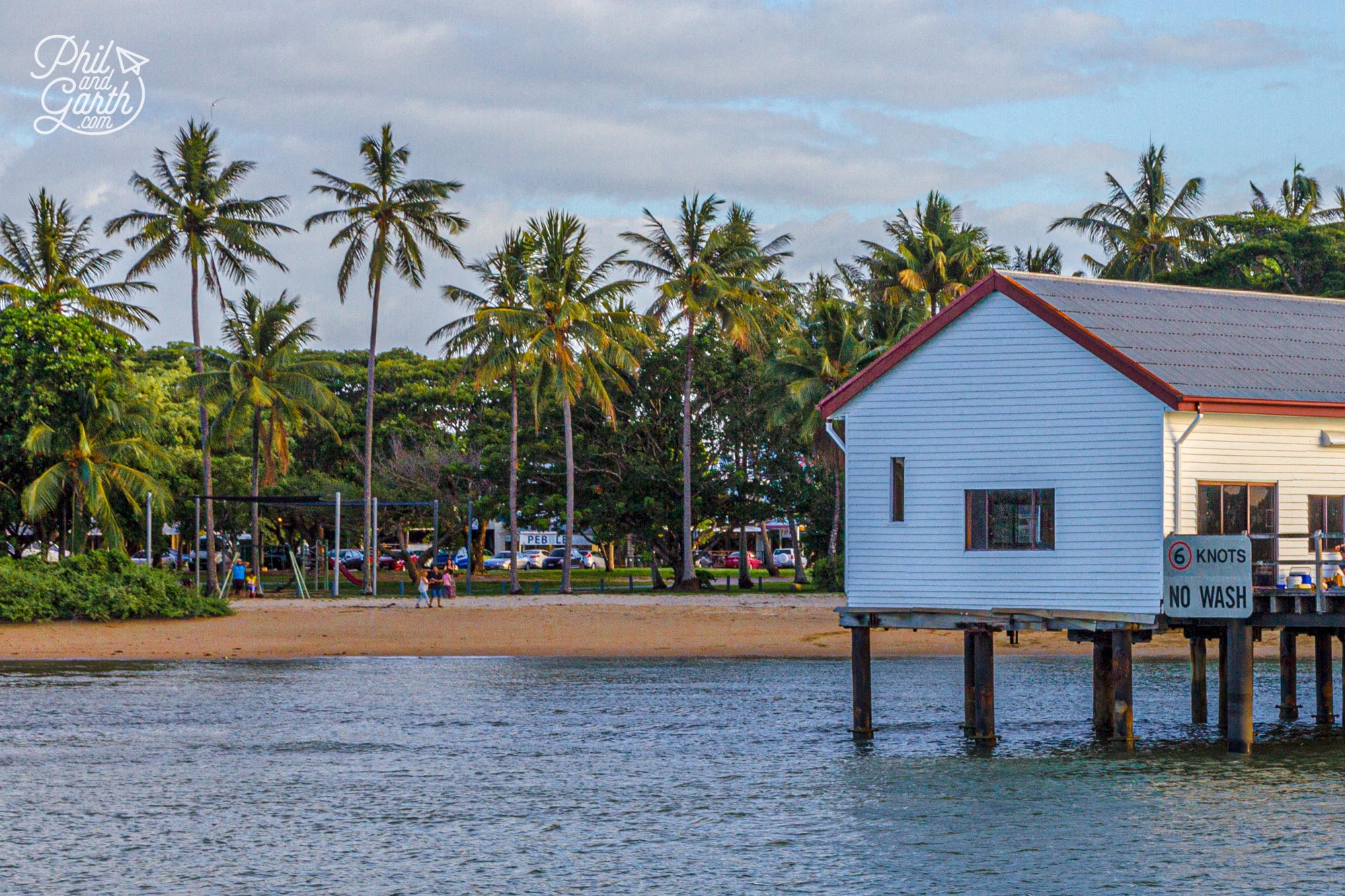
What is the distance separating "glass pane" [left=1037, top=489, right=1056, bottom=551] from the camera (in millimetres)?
26906

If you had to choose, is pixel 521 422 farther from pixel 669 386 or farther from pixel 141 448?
pixel 141 448

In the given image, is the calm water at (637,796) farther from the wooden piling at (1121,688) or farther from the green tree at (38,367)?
the green tree at (38,367)

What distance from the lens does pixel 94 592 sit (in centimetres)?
5559

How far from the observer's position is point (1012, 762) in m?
29.4

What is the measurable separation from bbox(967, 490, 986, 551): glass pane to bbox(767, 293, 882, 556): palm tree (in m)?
36.8

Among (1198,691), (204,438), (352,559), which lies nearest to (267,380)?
(204,438)

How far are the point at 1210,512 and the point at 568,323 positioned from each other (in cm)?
4107

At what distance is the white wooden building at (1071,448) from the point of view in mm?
26172

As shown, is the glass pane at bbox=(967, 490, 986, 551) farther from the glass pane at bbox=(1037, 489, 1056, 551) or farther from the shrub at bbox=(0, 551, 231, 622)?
the shrub at bbox=(0, 551, 231, 622)

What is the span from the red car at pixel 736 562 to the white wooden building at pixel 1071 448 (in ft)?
242

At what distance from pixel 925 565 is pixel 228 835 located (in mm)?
12123

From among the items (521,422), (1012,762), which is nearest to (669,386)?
(521,422)

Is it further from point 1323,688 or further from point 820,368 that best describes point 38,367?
point 1323,688

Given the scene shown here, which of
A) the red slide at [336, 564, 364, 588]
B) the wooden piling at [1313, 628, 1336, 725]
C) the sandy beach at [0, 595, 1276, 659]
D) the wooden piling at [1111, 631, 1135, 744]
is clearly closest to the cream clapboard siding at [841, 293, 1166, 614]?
the wooden piling at [1111, 631, 1135, 744]
